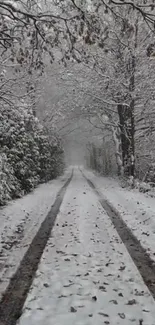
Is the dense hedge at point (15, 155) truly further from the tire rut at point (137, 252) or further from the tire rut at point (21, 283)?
the tire rut at point (21, 283)

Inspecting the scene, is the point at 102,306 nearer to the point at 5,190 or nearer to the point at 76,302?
the point at 76,302

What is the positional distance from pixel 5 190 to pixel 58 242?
732 centimetres

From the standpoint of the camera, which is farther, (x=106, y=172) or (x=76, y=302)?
(x=106, y=172)

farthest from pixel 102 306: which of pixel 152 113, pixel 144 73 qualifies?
pixel 152 113

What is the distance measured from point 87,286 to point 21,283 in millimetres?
1090

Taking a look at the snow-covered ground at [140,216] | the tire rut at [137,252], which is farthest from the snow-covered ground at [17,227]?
the snow-covered ground at [140,216]

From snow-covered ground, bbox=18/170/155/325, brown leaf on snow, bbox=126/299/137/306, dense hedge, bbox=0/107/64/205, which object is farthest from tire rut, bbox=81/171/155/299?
dense hedge, bbox=0/107/64/205

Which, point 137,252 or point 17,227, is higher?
point 137,252

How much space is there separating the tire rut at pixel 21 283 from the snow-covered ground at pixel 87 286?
105mm

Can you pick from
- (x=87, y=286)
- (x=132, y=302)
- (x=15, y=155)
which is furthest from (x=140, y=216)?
(x=15, y=155)

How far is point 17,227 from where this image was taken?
36.0ft

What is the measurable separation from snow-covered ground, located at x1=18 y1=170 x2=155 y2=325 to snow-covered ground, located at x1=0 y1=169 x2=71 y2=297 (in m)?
0.56

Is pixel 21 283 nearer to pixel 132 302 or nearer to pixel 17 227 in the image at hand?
pixel 132 302

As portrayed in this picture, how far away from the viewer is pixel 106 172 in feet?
126
